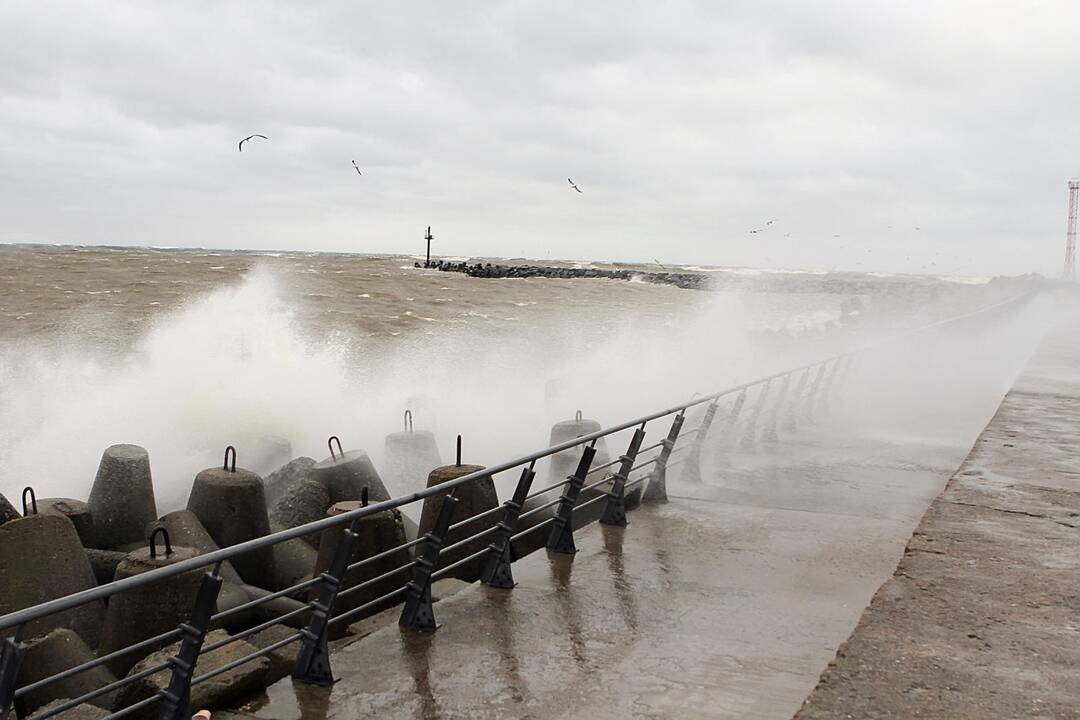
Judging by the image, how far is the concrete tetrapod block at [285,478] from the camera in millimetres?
10750

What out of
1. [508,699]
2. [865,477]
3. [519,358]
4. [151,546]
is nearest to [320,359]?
[519,358]

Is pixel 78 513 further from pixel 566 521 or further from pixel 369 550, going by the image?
pixel 566 521

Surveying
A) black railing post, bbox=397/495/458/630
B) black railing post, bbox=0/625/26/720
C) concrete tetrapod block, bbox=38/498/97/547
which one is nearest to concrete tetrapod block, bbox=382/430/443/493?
concrete tetrapod block, bbox=38/498/97/547

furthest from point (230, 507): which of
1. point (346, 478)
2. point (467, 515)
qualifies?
point (467, 515)

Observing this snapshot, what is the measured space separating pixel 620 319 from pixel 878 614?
145 feet

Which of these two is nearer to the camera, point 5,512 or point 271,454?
point 5,512

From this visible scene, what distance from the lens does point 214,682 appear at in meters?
4.41

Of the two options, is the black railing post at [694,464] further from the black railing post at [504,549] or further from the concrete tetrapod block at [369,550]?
the black railing post at [504,549]

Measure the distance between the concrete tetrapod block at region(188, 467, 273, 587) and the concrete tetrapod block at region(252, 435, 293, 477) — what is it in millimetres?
4474

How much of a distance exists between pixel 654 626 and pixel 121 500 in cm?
608

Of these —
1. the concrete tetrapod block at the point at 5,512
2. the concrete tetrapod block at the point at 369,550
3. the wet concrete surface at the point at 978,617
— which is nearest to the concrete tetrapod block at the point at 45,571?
the concrete tetrapod block at the point at 5,512

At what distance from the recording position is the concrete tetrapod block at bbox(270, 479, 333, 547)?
9.48m

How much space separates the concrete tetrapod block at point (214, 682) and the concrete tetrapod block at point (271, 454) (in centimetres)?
829

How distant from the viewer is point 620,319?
4922cm
